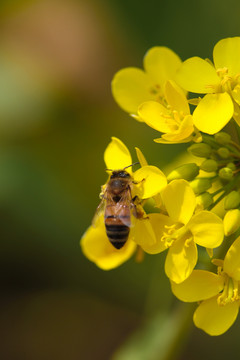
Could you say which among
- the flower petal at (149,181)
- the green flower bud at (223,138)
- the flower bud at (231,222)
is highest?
the flower petal at (149,181)

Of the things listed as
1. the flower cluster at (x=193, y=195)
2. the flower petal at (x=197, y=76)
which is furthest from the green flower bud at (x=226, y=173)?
the flower petal at (x=197, y=76)

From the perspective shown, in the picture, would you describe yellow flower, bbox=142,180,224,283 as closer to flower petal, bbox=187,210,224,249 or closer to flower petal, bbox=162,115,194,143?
flower petal, bbox=187,210,224,249

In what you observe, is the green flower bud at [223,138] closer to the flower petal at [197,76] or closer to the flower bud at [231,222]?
the flower petal at [197,76]

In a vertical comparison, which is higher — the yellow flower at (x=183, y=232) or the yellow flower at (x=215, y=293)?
the yellow flower at (x=183, y=232)

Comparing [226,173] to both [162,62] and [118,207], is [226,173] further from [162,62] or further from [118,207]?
[162,62]

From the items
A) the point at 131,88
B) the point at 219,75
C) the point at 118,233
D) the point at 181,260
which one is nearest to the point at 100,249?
the point at 118,233

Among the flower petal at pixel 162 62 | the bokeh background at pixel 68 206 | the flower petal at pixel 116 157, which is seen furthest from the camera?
the bokeh background at pixel 68 206
